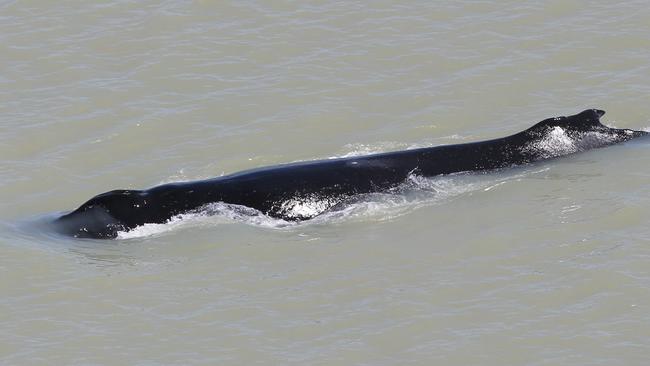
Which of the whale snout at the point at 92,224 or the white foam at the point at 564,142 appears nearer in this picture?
the whale snout at the point at 92,224

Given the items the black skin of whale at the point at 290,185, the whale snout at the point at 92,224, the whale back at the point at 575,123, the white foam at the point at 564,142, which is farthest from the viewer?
the whale back at the point at 575,123

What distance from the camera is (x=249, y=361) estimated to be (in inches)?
603

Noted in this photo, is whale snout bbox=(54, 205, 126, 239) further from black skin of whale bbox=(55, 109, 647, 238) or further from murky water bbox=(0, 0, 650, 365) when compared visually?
murky water bbox=(0, 0, 650, 365)

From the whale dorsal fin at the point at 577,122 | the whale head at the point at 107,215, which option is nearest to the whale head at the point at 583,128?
the whale dorsal fin at the point at 577,122

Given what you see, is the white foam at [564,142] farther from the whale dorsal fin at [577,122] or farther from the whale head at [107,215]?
the whale head at [107,215]

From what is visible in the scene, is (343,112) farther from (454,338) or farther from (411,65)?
(454,338)

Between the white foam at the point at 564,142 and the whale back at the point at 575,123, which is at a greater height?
the whale back at the point at 575,123

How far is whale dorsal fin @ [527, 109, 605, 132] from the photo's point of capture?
22453 mm

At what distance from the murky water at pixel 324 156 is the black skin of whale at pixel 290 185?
309 mm

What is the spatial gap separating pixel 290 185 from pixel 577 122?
5439mm

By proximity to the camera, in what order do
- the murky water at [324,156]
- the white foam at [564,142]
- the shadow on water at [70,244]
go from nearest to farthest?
the murky water at [324,156] < the shadow on water at [70,244] < the white foam at [564,142]

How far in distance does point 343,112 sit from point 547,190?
221 inches

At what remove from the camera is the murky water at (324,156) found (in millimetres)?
15930

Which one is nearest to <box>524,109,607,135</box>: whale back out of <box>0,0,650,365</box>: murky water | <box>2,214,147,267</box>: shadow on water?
<box>0,0,650,365</box>: murky water
